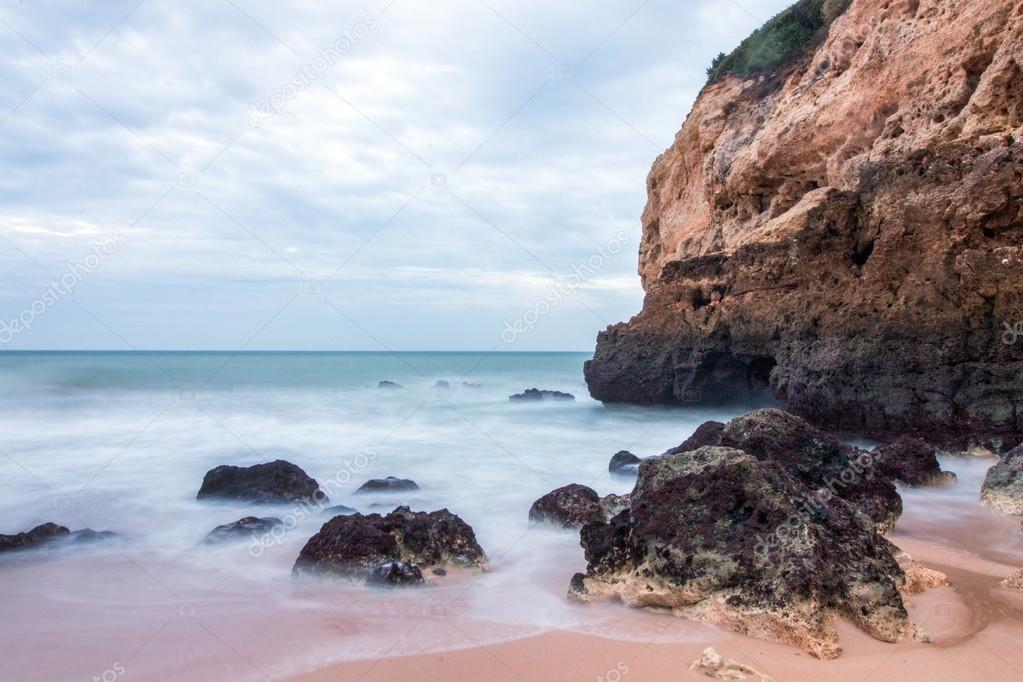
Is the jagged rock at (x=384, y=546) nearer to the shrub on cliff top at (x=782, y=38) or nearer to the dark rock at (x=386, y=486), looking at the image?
the dark rock at (x=386, y=486)

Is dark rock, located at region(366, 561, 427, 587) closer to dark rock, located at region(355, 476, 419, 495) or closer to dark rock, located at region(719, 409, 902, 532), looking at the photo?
dark rock, located at region(719, 409, 902, 532)

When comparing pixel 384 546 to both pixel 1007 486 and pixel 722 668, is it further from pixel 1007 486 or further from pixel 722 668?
pixel 1007 486

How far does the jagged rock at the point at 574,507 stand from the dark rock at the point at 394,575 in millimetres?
1862

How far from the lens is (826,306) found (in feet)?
38.4

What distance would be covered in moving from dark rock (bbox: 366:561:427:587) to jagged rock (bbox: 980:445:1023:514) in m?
5.61

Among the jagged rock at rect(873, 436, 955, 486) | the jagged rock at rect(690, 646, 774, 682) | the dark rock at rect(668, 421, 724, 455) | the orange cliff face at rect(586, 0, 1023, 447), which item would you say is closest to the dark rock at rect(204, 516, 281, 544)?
the dark rock at rect(668, 421, 724, 455)

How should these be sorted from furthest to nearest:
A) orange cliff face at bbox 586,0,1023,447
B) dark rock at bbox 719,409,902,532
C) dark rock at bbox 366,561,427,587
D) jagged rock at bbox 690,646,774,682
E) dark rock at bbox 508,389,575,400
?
1. dark rock at bbox 508,389,575,400
2. orange cliff face at bbox 586,0,1023,447
3. dark rock at bbox 719,409,902,532
4. dark rock at bbox 366,561,427,587
5. jagged rock at bbox 690,646,774,682

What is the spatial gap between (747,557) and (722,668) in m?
0.81

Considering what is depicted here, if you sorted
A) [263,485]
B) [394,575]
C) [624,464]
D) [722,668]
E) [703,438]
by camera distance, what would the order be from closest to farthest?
1. [722,668]
2. [394,575]
3. [703,438]
4. [263,485]
5. [624,464]

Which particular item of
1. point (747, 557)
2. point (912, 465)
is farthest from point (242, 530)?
point (912, 465)

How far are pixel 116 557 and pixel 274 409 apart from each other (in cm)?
1613

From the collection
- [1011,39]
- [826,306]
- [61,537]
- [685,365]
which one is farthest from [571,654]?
[685,365]

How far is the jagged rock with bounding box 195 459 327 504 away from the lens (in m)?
7.83

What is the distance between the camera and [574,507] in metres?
6.41
